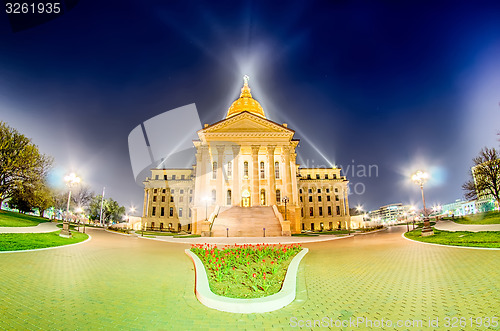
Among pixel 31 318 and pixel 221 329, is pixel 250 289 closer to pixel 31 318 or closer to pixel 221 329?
pixel 221 329

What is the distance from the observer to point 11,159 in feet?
106

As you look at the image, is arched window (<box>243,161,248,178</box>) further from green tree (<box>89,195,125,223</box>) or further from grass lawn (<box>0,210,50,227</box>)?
green tree (<box>89,195,125,223</box>)

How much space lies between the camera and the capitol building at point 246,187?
35656 millimetres

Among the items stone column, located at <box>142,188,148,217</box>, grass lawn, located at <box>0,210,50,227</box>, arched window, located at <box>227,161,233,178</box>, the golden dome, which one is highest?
the golden dome

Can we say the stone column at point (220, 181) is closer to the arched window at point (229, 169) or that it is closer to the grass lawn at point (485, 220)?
the arched window at point (229, 169)

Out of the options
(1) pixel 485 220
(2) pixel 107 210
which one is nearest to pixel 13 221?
(2) pixel 107 210

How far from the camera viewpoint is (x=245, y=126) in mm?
43812

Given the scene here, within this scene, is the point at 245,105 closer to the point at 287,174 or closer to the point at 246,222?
the point at 287,174

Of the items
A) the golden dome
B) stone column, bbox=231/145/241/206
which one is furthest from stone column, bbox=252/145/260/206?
the golden dome

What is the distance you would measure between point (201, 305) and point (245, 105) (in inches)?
2277

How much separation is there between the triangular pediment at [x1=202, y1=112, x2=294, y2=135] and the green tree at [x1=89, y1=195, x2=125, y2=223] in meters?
57.1

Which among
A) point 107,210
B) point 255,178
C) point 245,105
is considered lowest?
point 107,210

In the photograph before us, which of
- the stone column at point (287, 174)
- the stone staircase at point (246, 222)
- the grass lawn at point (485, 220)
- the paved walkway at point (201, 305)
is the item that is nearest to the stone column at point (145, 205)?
the stone staircase at point (246, 222)

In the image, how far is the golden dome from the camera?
6062cm
